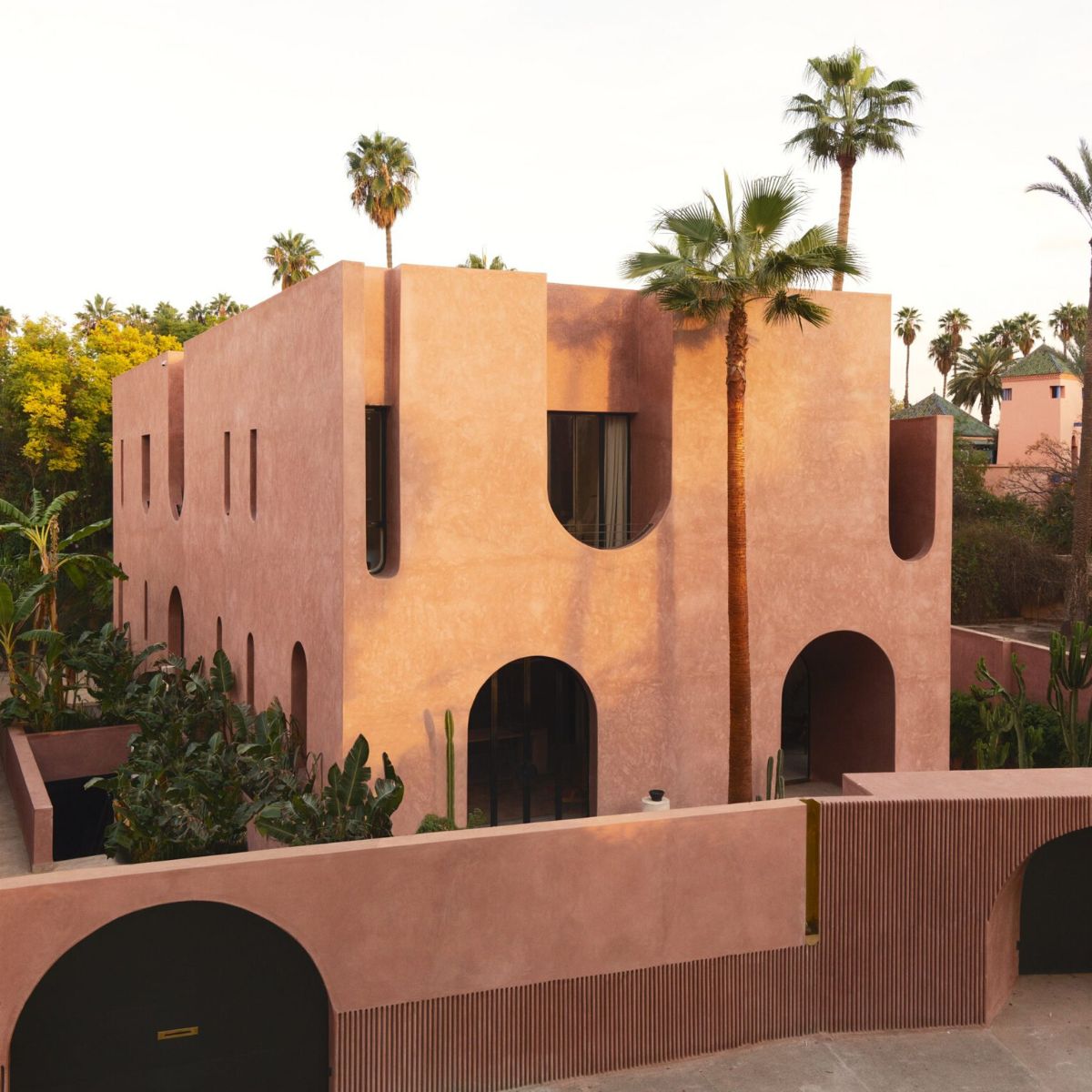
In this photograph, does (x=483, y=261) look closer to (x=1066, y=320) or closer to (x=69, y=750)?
(x=69, y=750)

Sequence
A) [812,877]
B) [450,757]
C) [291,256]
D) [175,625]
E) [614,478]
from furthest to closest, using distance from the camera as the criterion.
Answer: [291,256], [175,625], [614,478], [450,757], [812,877]

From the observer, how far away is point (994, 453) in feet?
222

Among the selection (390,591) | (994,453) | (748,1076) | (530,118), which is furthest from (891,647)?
(994,453)

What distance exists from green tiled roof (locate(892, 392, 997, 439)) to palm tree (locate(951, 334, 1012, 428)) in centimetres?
254

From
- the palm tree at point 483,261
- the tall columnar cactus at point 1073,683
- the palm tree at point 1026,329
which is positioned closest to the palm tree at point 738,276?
the tall columnar cactus at point 1073,683

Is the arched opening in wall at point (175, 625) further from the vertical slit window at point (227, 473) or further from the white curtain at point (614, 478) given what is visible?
the white curtain at point (614, 478)

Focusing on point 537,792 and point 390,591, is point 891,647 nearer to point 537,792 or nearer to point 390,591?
point 537,792

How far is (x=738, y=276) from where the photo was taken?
1585cm

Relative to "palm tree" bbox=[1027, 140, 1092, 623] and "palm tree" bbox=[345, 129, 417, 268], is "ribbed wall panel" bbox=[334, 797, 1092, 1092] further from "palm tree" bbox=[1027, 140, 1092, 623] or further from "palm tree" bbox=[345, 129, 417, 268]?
"palm tree" bbox=[345, 129, 417, 268]

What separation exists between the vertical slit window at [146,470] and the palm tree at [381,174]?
75.9 feet

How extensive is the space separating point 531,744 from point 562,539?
128 inches

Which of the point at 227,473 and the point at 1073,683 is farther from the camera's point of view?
the point at 227,473

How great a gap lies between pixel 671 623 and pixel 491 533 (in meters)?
3.17

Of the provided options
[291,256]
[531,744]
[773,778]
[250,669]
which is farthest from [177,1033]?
[291,256]
